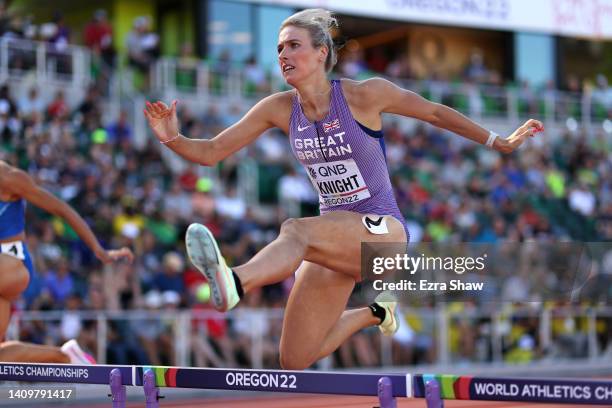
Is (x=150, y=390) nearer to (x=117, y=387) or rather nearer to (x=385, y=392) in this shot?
(x=117, y=387)

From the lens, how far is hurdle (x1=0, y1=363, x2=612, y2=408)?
4.66 meters

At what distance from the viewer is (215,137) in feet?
21.8

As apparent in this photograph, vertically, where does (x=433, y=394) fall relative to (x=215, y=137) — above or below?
below

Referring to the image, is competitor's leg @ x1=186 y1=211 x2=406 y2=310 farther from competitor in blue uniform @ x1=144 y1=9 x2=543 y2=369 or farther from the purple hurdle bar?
the purple hurdle bar

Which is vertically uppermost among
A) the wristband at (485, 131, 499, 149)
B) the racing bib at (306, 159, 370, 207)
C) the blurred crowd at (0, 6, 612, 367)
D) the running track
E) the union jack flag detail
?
the union jack flag detail

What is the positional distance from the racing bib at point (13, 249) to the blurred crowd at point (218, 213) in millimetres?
4249

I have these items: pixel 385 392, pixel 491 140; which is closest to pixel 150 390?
pixel 385 392

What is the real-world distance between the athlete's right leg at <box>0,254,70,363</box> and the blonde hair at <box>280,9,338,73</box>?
10.2 ft

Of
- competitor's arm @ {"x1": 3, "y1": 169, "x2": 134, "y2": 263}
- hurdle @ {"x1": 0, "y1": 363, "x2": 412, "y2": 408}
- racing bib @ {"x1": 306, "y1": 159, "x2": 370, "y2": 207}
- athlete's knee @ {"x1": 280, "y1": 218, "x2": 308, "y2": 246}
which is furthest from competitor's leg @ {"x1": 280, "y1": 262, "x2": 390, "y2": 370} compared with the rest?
competitor's arm @ {"x1": 3, "y1": 169, "x2": 134, "y2": 263}

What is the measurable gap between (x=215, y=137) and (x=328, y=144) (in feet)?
2.30

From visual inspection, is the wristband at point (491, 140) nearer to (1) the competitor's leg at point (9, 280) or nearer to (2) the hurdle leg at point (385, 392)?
(2) the hurdle leg at point (385, 392)

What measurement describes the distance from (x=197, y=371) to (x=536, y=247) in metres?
12.7

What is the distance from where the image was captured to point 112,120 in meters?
17.6

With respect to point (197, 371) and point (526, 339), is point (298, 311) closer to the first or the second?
point (197, 371)
